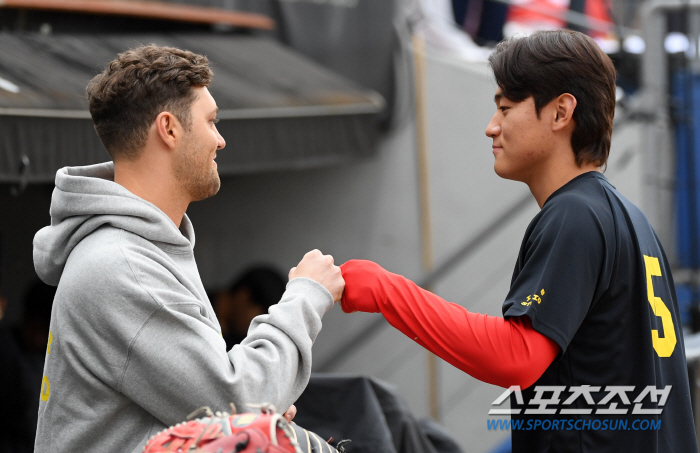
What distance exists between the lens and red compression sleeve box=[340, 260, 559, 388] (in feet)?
5.98

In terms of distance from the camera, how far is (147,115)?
1.95 m

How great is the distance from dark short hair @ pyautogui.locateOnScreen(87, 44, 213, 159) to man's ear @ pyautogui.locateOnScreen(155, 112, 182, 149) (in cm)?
2

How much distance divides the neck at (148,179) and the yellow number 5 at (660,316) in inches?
49.4

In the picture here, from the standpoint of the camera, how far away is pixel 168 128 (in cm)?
196

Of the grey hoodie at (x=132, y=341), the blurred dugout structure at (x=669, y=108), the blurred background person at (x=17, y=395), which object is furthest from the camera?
the blurred dugout structure at (x=669, y=108)

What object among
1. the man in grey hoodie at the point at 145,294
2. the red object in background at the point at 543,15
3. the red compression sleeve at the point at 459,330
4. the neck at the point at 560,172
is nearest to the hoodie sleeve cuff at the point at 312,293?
the man in grey hoodie at the point at 145,294

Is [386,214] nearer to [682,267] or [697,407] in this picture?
[682,267]

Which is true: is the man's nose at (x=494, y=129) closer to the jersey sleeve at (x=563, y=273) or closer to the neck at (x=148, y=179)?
the jersey sleeve at (x=563, y=273)

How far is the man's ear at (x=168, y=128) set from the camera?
1.94 m

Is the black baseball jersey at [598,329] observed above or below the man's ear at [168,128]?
below

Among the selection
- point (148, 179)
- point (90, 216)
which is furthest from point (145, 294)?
point (148, 179)

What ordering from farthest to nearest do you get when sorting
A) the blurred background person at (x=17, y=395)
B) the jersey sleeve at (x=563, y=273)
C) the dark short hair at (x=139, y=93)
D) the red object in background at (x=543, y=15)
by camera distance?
1. the red object in background at (x=543, y=15)
2. the blurred background person at (x=17, y=395)
3. the dark short hair at (x=139, y=93)
4. the jersey sleeve at (x=563, y=273)

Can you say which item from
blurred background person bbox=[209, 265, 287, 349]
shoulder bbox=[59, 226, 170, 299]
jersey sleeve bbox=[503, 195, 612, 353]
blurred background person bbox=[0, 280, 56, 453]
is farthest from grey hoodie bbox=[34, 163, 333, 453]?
blurred background person bbox=[209, 265, 287, 349]

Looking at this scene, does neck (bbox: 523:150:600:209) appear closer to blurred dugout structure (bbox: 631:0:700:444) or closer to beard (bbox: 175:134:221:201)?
beard (bbox: 175:134:221:201)
